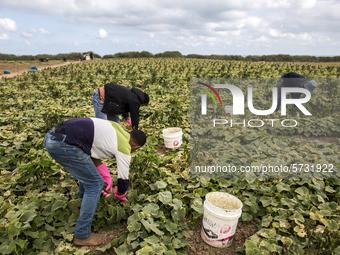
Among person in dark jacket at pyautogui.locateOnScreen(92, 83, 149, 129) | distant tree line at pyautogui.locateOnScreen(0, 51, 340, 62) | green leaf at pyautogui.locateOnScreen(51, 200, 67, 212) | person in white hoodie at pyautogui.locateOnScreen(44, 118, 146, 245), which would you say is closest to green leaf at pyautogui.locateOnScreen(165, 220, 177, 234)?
person in white hoodie at pyautogui.locateOnScreen(44, 118, 146, 245)

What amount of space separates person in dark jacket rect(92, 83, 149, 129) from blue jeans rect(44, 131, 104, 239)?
1.85 m

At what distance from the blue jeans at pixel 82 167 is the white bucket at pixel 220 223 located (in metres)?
1.46

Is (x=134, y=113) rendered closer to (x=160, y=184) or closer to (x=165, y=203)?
(x=160, y=184)

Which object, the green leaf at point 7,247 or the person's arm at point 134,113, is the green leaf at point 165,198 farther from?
the green leaf at point 7,247

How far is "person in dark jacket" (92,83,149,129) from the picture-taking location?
4742 mm

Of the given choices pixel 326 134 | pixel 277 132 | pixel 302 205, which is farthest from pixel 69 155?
pixel 326 134

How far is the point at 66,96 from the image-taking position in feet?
37.1

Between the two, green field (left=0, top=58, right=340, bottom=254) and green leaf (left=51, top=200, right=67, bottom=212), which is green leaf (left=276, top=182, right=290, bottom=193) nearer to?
green field (left=0, top=58, right=340, bottom=254)

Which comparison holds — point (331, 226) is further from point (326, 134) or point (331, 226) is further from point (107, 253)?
point (326, 134)

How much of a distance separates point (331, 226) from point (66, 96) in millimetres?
11036

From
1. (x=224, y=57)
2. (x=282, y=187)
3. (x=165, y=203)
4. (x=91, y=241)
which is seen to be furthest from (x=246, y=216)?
(x=224, y=57)

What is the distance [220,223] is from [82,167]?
186 cm

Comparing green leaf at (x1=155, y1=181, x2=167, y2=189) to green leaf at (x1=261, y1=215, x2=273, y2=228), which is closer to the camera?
green leaf at (x1=261, y1=215, x2=273, y2=228)

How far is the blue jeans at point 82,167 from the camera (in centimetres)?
292
